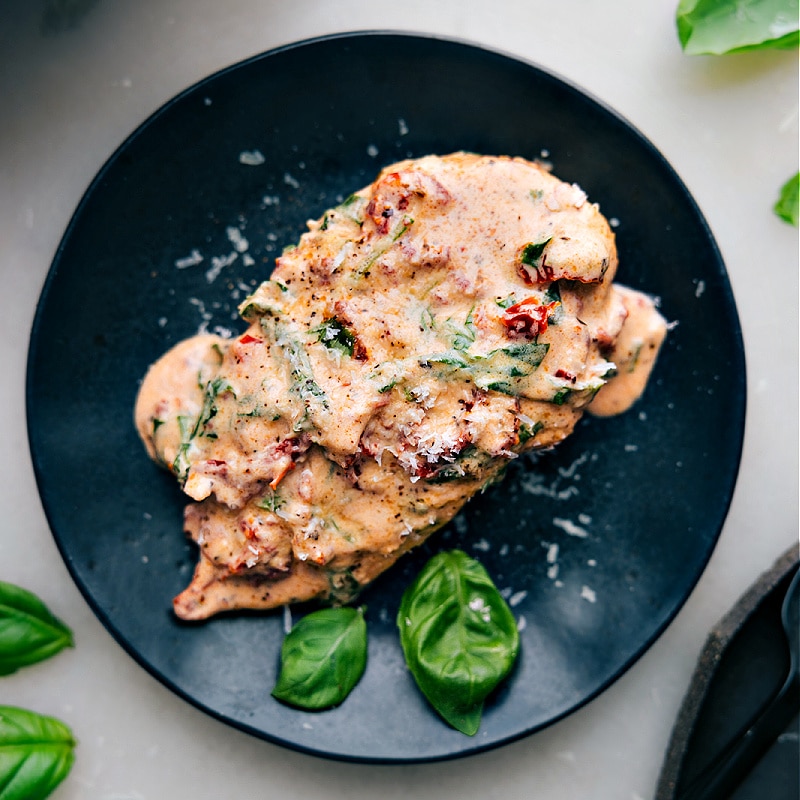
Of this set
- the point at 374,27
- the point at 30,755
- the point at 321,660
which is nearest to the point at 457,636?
the point at 321,660

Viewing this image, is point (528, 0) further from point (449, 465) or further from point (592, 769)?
point (592, 769)

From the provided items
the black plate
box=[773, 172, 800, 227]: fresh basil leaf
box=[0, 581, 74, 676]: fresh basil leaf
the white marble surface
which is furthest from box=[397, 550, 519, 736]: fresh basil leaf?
box=[773, 172, 800, 227]: fresh basil leaf

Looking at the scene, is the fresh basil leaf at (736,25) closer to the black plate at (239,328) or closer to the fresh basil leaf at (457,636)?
the black plate at (239,328)

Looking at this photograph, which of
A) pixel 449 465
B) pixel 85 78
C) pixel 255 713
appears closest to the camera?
pixel 449 465

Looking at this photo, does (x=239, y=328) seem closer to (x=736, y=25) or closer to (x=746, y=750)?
(x=736, y=25)

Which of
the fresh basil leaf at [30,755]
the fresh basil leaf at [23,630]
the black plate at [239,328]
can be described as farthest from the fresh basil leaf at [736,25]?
the fresh basil leaf at [30,755]

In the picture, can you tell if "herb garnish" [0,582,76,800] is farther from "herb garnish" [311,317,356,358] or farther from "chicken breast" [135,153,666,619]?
"herb garnish" [311,317,356,358]

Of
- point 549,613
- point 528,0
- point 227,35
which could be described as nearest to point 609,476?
point 549,613
